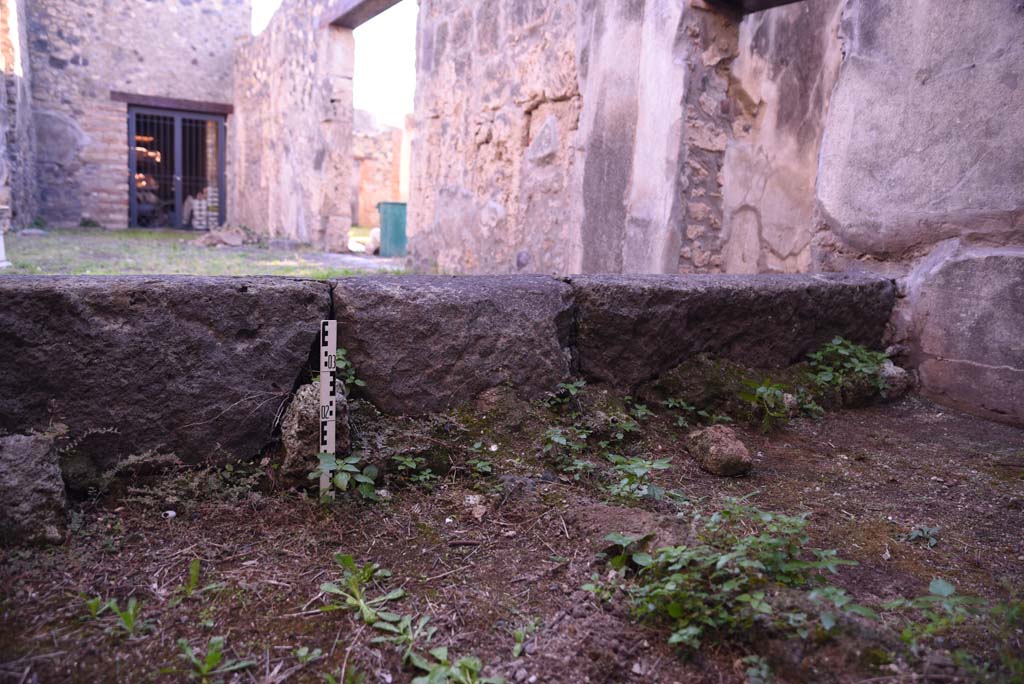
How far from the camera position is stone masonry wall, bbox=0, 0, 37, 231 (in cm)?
966

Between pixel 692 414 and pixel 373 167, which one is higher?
pixel 373 167

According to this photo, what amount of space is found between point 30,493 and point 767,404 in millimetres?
2037

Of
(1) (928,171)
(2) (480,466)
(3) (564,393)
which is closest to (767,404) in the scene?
(3) (564,393)

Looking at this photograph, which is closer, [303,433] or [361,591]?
[361,591]

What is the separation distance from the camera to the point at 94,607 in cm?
138

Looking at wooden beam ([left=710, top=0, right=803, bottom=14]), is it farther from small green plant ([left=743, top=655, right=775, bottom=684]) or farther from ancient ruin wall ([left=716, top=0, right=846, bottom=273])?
small green plant ([left=743, top=655, right=775, bottom=684])

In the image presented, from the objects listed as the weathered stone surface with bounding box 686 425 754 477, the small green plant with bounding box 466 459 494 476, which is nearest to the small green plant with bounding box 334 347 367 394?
the small green plant with bounding box 466 459 494 476

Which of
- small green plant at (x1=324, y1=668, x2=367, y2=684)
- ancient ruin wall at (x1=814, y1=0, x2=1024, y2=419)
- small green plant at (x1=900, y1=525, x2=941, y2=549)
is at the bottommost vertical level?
small green plant at (x1=324, y1=668, x2=367, y2=684)

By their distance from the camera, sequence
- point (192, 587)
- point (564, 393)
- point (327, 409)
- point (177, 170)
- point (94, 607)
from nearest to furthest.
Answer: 1. point (94, 607)
2. point (192, 587)
3. point (327, 409)
4. point (564, 393)
5. point (177, 170)

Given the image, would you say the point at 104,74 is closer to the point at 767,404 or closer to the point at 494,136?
the point at 494,136

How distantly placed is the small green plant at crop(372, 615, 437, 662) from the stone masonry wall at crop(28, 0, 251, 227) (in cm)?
1421

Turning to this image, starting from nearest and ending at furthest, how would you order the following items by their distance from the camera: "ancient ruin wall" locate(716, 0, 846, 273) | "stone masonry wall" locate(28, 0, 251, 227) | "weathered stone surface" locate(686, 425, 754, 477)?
"weathered stone surface" locate(686, 425, 754, 477)
"ancient ruin wall" locate(716, 0, 846, 273)
"stone masonry wall" locate(28, 0, 251, 227)

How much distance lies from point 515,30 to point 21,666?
4.87m

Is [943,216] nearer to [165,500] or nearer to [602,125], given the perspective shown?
[602,125]
